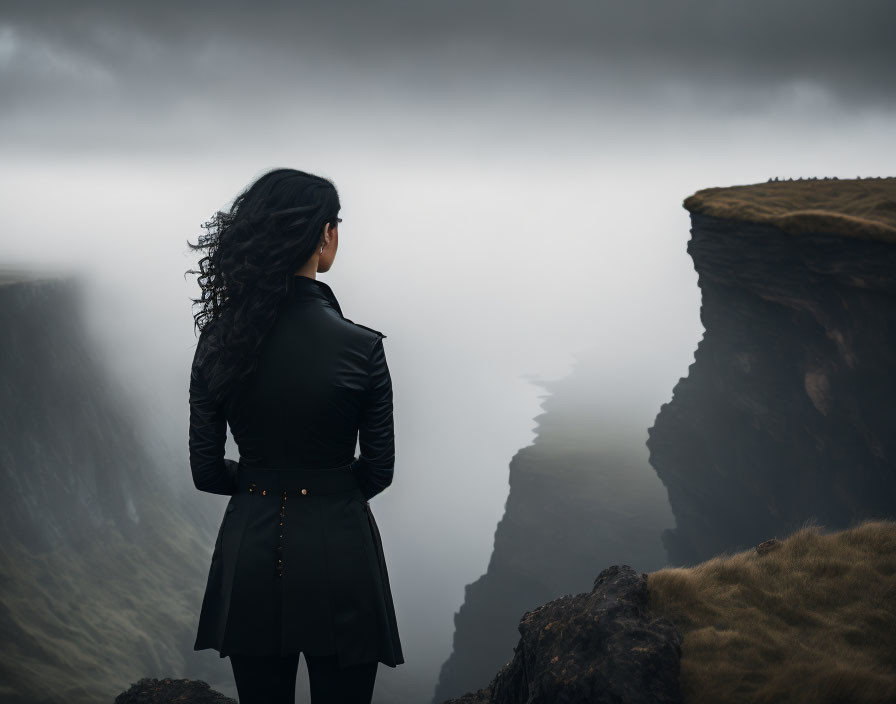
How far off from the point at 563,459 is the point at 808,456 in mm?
55768

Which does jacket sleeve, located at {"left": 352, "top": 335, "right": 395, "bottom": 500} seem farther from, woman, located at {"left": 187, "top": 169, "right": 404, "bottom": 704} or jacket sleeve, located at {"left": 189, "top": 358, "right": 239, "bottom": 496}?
jacket sleeve, located at {"left": 189, "top": 358, "right": 239, "bottom": 496}

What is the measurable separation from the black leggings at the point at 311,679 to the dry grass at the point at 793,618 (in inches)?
115

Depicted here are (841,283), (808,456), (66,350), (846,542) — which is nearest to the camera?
(846,542)

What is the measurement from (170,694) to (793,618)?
7917mm

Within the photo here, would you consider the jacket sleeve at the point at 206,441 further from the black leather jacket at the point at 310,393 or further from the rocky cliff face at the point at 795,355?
the rocky cliff face at the point at 795,355

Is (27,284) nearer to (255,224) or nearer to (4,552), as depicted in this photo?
(4,552)

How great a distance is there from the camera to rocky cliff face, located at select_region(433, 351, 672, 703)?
61688 millimetres

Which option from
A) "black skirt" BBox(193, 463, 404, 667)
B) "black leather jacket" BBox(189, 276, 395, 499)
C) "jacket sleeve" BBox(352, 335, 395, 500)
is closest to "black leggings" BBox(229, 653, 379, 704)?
"black skirt" BBox(193, 463, 404, 667)

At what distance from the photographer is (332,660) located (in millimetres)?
3525

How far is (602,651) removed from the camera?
5.45 meters

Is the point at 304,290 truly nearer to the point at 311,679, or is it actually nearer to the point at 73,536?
the point at 311,679

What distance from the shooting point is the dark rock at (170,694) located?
8.51 m

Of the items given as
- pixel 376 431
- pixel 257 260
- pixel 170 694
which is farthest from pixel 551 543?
pixel 257 260

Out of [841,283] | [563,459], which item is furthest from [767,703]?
[563,459]
